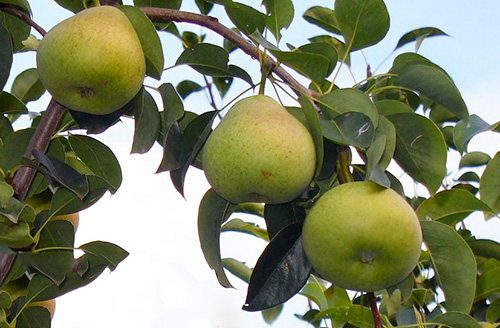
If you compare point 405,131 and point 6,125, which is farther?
point 6,125

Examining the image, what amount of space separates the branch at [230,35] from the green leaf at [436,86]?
0.20 meters

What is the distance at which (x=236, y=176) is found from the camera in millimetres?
1170

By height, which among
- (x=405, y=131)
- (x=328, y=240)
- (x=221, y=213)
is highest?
(x=405, y=131)

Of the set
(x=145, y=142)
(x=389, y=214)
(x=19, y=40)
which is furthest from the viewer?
(x=19, y=40)

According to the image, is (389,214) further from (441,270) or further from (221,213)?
(221,213)

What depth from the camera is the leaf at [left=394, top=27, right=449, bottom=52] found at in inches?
67.2

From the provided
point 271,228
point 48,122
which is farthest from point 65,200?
point 271,228

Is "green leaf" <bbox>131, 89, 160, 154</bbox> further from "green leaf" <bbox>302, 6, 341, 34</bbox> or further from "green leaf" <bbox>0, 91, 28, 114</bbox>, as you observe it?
"green leaf" <bbox>302, 6, 341, 34</bbox>

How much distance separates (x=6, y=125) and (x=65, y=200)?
0.95 feet

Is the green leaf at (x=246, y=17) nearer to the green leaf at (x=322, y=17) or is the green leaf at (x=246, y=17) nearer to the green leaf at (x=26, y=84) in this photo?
the green leaf at (x=322, y=17)

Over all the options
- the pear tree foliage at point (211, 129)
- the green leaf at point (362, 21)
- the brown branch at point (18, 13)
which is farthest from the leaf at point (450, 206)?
the brown branch at point (18, 13)

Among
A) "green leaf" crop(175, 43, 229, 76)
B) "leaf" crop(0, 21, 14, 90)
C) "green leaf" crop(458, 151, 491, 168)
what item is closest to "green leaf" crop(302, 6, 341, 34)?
"green leaf" crop(175, 43, 229, 76)

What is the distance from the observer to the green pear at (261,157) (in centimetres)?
115

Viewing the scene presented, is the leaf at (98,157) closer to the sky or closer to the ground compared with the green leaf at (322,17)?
closer to the ground
